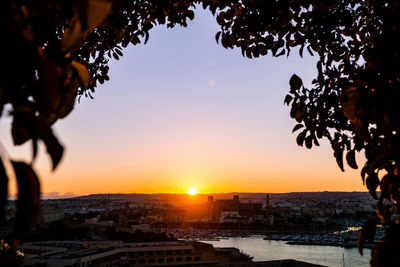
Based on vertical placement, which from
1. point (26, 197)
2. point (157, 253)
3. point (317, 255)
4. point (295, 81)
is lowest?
point (317, 255)

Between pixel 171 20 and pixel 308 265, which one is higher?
pixel 171 20

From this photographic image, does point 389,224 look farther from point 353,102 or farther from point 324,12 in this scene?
point 324,12

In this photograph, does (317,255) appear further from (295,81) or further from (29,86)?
(29,86)

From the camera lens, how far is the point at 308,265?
5.60 metres

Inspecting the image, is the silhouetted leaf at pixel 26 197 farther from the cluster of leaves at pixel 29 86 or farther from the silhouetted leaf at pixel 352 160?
the silhouetted leaf at pixel 352 160

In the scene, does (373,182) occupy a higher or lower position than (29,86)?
lower

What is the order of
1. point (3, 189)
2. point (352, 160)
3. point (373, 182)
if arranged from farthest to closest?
1. point (352, 160)
2. point (373, 182)
3. point (3, 189)

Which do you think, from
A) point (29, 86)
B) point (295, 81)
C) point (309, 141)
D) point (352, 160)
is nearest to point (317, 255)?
point (309, 141)

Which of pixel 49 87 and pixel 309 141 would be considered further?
pixel 309 141

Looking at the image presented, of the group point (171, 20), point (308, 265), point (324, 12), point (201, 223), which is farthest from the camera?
point (201, 223)

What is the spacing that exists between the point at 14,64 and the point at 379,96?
0.82 metres

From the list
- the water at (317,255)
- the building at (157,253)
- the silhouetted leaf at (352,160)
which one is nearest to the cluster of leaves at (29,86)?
the silhouetted leaf at (352,160)

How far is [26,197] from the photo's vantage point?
0.54 meters

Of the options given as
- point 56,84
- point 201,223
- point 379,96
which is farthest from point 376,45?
point 201,223
